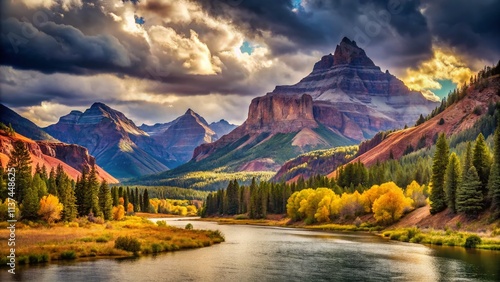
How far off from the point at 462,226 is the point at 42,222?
262ft

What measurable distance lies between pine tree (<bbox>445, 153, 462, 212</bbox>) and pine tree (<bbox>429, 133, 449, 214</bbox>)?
337 centimetres

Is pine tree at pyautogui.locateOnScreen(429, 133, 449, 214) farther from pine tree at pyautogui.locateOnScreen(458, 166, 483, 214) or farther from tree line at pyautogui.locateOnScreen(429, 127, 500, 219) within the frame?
pine tree at pyautogui.locateOnScreen(458, 166, 483, 214)

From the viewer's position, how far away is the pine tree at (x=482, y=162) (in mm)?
106375

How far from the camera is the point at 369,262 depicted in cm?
6831

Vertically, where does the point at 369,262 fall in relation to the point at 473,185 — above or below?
below

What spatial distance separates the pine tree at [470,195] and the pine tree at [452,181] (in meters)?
4.62

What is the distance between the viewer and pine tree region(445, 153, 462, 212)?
360 ft

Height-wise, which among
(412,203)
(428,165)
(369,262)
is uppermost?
(428,165)

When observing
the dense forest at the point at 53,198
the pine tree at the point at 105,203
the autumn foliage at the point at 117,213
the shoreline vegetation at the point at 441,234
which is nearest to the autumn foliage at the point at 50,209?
the dense forest at the point at 53,198

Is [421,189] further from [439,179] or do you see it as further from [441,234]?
[441,234]

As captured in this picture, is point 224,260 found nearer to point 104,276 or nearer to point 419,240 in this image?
point 104,276

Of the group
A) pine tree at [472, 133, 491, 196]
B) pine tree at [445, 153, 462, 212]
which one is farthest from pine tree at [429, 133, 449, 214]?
pine tree at [472, 133, 491, 196]

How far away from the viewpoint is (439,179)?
11906 centimetres

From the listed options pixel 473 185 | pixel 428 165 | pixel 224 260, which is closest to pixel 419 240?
pixel 473 185
